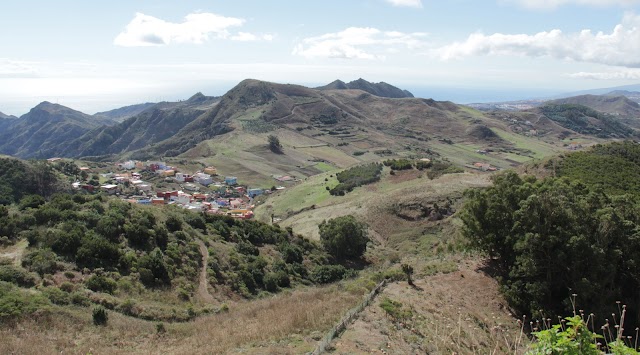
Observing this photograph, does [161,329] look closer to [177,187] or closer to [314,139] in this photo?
[177,187]

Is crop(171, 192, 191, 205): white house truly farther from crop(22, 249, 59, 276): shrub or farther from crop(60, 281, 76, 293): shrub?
crop(60, 281, 76, 293): shrub

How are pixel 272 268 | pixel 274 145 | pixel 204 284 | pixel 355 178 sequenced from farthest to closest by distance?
pixel 274 145 → pixel 355 178 → pixel 272 268 → pixel 204 284

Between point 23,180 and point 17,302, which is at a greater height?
point 17,302

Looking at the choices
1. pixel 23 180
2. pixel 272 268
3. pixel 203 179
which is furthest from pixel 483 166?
pixel 23 180

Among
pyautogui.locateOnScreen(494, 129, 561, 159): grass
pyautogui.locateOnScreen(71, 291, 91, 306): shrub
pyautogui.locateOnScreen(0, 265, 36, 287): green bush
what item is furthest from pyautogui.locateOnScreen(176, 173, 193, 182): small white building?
pyautogui.locateOnScreen(494, 129, 561, 159): grass

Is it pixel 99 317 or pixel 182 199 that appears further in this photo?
pixel 182 199

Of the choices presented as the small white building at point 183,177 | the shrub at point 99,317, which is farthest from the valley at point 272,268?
the small white building at point 183,177

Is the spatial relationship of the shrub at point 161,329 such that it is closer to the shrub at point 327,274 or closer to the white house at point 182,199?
the shrub at point 327,274

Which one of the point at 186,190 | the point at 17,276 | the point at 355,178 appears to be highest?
the point at 17,276
